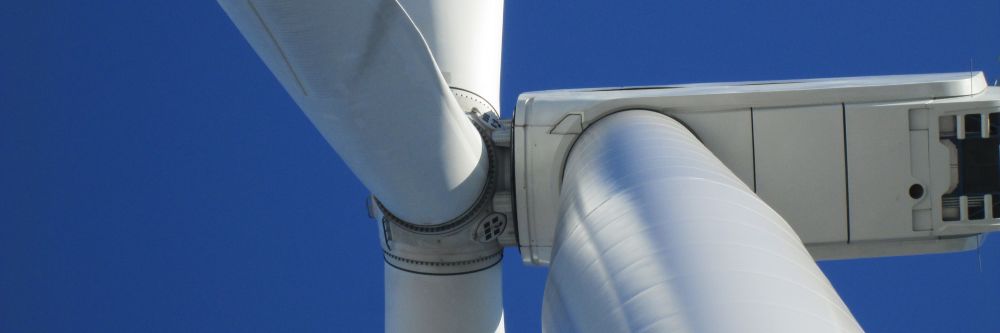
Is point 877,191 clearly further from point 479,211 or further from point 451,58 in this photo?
point 451,58

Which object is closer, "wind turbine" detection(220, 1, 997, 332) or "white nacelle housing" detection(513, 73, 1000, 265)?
"wind turbine" detection(220, 1, 997, 332)

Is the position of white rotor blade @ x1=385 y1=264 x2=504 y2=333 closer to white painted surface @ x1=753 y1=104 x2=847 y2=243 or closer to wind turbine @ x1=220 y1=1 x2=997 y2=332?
wind turbine @ x1=220 y1=1 x2=997 y2=332

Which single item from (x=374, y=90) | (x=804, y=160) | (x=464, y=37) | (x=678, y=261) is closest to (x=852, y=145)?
(x=804, y=160)

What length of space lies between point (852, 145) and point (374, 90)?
1.75 meters

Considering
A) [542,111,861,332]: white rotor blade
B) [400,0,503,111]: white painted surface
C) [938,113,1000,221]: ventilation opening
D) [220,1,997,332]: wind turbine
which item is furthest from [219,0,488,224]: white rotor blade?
[938,113,1000,221]: ventilation opening

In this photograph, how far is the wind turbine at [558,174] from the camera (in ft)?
4.99

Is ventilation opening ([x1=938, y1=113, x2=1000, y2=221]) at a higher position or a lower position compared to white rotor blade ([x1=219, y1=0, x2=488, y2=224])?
lower

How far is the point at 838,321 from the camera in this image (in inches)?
53.4

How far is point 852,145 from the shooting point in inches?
145

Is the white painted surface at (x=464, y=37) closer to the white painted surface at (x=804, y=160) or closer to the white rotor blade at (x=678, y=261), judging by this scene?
the white painted surface at (x=804, y=160)

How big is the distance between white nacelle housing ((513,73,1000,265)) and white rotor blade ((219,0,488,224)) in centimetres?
55

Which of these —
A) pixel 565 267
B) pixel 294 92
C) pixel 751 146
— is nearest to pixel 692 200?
pixel 565 267

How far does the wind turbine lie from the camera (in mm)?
1522

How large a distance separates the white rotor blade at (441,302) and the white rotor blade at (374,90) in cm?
57
